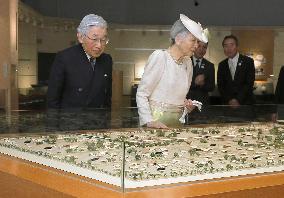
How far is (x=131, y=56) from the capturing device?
10953 mm

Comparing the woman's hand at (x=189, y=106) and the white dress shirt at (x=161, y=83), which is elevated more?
the white dress shirt at (x=161, y=83)

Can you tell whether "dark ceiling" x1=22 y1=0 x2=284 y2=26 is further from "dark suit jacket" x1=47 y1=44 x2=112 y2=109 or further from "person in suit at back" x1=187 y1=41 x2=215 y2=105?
"dark suit jacket" x1=47 y1=44 x2=112 y2=109

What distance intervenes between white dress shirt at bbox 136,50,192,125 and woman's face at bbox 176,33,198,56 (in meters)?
0.11

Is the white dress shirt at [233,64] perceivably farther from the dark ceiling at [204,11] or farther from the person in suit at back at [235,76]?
the dark ceiling at [204,11]

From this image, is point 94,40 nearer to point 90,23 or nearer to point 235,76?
point 90,23

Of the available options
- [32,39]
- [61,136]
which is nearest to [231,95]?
[61,136]

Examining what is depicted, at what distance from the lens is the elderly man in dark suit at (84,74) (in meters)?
3.69

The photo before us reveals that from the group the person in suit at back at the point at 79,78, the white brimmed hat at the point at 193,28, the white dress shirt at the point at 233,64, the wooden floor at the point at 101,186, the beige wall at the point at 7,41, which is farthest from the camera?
the beige wall at the point at 7,41

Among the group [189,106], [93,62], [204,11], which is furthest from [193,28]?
[204,11]

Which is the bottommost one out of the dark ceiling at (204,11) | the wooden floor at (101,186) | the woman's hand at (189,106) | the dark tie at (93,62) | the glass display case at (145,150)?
the wooden floor at (101,186)

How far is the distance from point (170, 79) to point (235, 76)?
2.18m

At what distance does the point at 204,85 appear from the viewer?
16.9ft

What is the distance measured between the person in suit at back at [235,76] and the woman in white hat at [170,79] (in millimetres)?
1939

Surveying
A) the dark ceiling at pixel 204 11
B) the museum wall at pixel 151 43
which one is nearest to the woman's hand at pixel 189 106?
the museum wall at pixel 151 43
